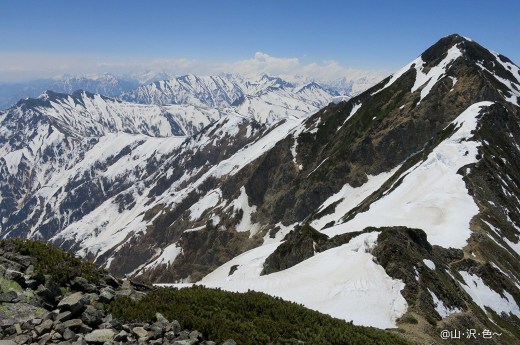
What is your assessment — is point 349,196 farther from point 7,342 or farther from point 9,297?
point 7,342

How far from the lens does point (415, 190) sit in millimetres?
81875

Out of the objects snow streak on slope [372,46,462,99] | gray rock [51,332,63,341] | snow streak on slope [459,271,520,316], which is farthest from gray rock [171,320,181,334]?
snow streak on slope [372,46,462,99]

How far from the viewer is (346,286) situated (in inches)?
1473

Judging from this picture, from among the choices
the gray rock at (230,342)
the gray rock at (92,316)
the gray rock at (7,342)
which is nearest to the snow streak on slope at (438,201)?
the gray rock at (230,342)

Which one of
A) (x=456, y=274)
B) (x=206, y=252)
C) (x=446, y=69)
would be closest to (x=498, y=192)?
(x=456, y=274)

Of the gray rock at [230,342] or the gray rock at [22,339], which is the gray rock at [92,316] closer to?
the gray rock at [22,339]

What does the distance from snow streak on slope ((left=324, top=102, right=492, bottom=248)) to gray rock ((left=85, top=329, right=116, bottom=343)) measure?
46.8m

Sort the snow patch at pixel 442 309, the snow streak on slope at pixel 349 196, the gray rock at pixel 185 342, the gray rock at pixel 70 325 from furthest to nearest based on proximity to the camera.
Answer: the snow streak on slope at pixel 349 196
the snow patch at pixel 442 309
the gray rock at pixel 185 342
the gray rock at pixel 70 325

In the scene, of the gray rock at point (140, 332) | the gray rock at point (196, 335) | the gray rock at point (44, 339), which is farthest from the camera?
the gray rock at point (196, 335)

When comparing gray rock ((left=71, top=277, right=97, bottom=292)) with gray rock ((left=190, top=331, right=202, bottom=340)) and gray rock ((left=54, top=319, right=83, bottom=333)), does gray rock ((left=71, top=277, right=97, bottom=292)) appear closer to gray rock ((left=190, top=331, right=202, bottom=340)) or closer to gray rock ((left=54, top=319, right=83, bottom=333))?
gray rock ((left=54, top=319, right=83, bottom=333))

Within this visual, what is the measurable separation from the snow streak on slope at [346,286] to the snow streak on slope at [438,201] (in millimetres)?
16837

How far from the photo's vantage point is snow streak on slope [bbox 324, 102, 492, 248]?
57375mm

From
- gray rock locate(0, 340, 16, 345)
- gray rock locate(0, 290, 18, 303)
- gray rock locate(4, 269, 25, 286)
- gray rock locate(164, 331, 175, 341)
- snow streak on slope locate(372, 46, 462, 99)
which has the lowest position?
gray rock locate(164, 331, 175, 341)

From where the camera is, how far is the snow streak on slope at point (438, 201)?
57375mm
